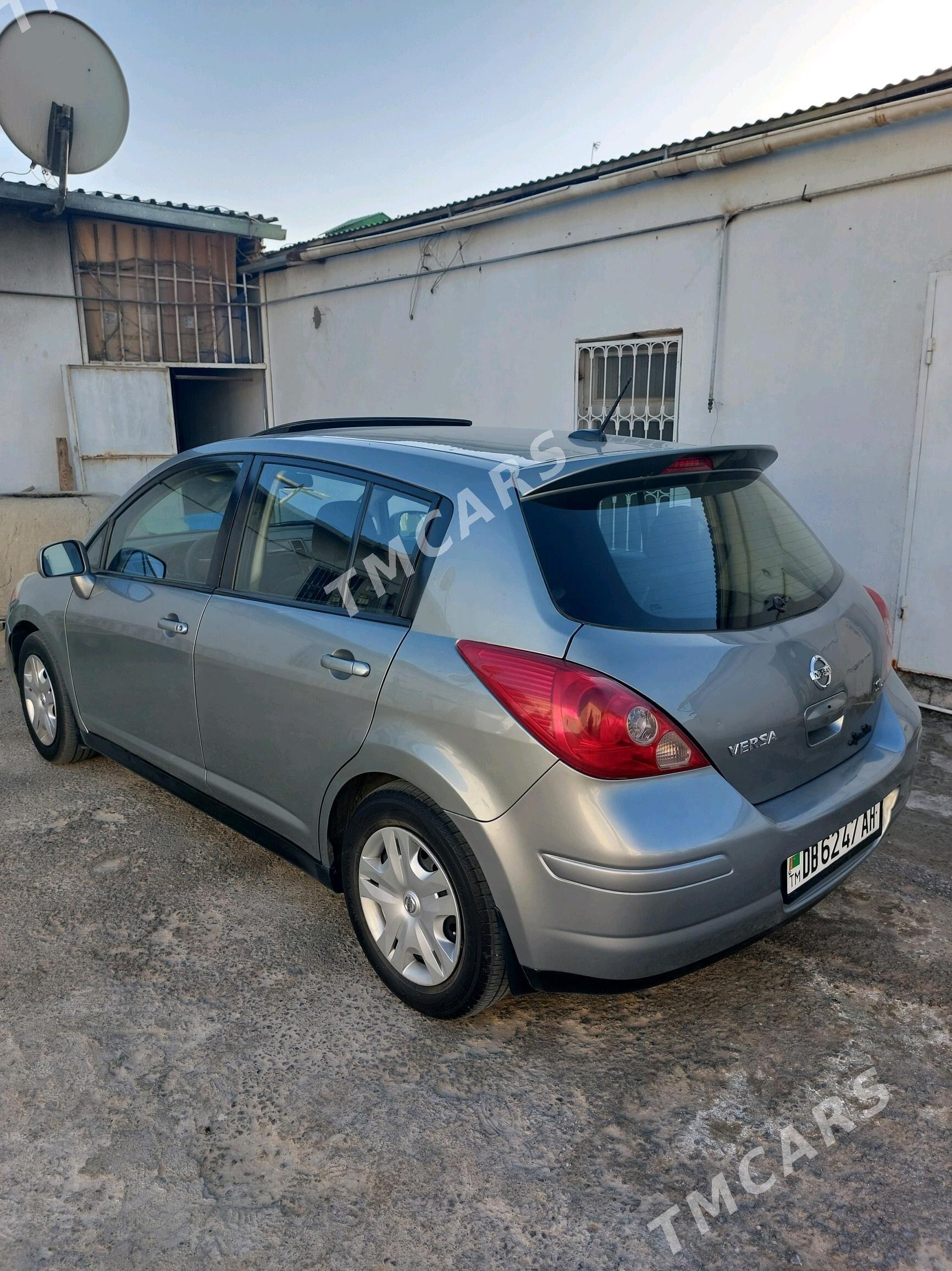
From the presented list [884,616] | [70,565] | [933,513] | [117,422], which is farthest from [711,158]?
[117,422]

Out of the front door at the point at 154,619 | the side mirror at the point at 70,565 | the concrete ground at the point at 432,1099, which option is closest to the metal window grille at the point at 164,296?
the side mirror at the point at 70,565

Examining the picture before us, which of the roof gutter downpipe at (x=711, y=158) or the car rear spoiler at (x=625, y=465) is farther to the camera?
the roof gutter downpipe at (x=711, y=158)

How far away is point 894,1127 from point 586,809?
1086 millimetres

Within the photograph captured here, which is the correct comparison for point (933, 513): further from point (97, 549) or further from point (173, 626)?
point (97, 549)

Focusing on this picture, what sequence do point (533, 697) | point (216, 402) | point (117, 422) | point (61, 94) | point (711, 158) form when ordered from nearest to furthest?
point (533, 697)
point (711, 158)
point (61, 94)
point (117, 422)
point (216, 402)

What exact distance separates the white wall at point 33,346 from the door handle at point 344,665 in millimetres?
8755

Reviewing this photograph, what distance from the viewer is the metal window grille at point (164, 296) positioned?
10.2 m

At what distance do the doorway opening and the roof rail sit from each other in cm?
758

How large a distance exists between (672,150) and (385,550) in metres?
4.84

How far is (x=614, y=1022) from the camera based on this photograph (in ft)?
8.47

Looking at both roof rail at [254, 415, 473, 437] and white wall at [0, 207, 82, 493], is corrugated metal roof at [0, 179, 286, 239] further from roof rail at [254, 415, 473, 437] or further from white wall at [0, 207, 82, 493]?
roof rail at [254, 415, 473, 437]

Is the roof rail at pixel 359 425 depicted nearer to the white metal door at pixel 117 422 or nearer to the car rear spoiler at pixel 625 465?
the car rear spoiler at pixel 625 465

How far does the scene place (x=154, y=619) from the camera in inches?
132

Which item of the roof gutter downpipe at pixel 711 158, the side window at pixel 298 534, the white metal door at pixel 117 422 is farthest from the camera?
the white metal door at pixel 117 422
